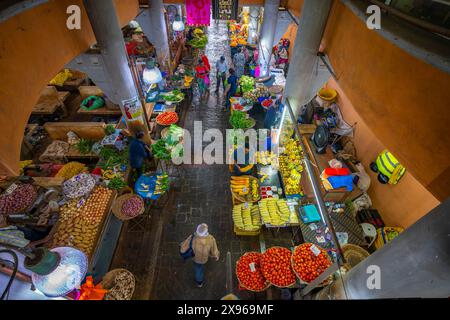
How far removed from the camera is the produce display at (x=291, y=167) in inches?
274

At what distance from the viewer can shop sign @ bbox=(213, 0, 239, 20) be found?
363 inches

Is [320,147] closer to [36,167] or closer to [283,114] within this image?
[283,114]

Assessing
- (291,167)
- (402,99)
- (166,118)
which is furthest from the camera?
(166,118)

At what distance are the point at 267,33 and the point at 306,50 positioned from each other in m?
5.36

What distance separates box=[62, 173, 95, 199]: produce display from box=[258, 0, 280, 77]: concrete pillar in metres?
9.31

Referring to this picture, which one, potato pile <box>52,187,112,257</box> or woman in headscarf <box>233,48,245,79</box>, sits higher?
woman in headscarf <box>233,48,245,79</box>

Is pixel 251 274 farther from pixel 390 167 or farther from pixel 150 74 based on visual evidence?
pixel 150 74

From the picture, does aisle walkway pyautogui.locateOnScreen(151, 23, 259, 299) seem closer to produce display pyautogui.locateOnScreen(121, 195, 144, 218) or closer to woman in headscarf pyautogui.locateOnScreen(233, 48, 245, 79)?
produce display pyautogui.locateOnScreen(121, 195, 144, 218)

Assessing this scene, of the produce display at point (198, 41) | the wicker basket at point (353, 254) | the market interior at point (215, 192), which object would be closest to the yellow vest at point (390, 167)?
the market interior at point (215, 192)

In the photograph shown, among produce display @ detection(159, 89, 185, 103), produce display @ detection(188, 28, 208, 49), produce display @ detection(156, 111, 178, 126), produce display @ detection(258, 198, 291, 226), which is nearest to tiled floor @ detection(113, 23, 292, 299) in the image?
produce display @ detection(258, 198, 291, 226)

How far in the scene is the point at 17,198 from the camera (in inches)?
203

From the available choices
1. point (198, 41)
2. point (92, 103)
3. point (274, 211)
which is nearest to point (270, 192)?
point (274, 211)

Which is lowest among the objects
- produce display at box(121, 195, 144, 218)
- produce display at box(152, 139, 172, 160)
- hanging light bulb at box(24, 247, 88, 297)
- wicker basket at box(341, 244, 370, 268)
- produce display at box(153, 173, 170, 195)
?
produce display at box(121, 195, 144, 218)
